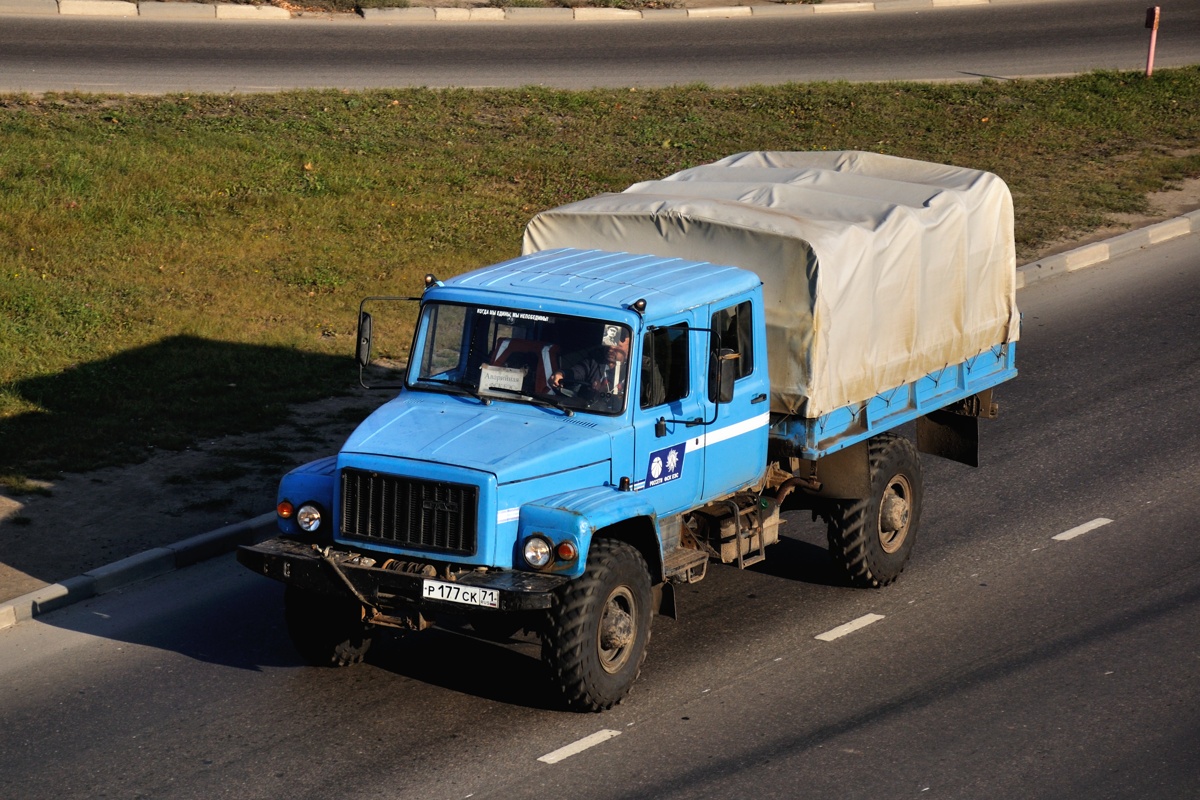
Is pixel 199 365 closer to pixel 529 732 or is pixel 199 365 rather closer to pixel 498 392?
pixel 498 392

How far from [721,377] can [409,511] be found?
2019mm

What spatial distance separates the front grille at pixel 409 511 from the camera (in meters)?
8.26

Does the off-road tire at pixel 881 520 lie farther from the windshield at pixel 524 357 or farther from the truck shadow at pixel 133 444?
the truck shadow at pixel 133 444

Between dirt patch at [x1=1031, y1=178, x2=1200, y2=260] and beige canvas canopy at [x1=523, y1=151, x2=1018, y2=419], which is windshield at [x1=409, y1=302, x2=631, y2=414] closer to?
beige canvas canopy at [x1=523, y1=151, x2=1018, y2=419]

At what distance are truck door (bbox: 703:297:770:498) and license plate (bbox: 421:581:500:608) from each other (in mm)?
1934

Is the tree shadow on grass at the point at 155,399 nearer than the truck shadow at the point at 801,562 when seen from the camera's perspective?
No

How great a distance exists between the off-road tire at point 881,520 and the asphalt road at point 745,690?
21 cm

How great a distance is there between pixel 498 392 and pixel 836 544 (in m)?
2.90

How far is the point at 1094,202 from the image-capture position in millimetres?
20891

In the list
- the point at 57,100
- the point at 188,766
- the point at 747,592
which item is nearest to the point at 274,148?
the point at 57,100

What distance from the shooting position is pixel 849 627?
A: 32.8ft

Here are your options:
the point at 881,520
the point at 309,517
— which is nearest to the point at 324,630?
the point at 309,517

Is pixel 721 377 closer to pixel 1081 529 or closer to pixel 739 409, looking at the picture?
pixel 739 409

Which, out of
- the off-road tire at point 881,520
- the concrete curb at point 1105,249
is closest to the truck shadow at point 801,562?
the off-road tire at point 881,520
